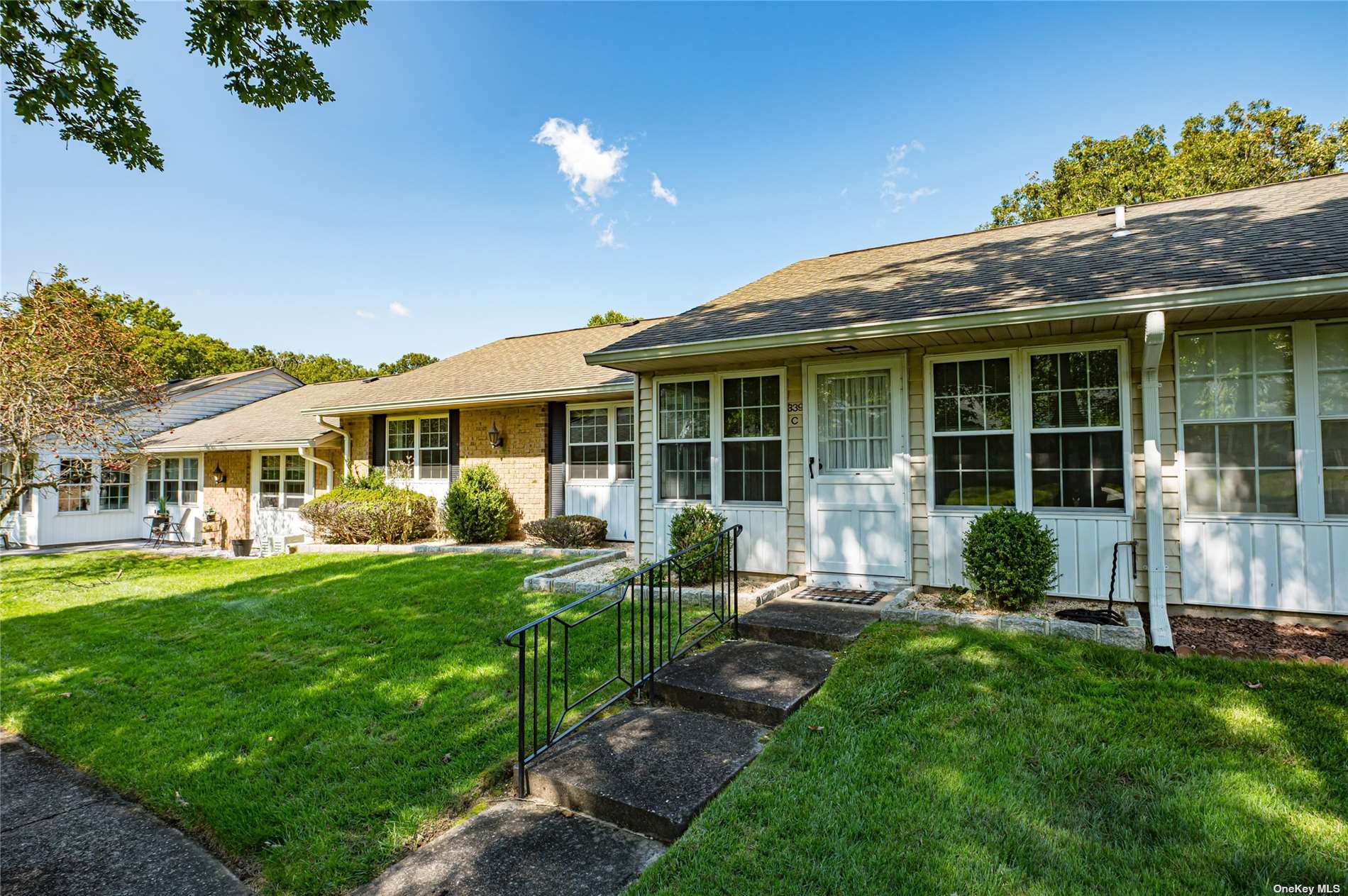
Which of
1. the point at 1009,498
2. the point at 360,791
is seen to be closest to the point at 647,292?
the point at 1009,498

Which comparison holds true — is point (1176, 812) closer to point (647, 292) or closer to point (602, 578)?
point (602, 578)

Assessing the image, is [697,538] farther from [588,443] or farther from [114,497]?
[114,497]

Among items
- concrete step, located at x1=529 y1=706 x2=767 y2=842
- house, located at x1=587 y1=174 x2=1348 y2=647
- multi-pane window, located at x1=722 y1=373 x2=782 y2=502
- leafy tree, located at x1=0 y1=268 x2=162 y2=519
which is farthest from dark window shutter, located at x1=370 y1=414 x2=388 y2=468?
concrete step, located at x1=529 y1=706 x2=767 y2=842

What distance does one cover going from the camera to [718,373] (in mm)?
7430

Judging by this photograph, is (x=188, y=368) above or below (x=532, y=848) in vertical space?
above

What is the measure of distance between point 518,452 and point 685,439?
17.8ft

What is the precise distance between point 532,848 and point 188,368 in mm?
43966

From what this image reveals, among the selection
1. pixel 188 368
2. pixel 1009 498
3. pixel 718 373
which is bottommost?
pixel 1009 498

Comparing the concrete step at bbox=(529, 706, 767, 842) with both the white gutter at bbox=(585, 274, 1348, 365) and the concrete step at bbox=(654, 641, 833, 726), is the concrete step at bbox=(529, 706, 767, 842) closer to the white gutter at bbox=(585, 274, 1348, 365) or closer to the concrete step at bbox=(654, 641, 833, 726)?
the concrete step at bbox=(654, 641, 833, 726)

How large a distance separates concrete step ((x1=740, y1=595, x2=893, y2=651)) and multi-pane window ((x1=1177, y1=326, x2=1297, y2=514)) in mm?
2918

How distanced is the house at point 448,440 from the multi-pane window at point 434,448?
3 cm

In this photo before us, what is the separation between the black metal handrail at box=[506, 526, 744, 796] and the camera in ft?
11.5

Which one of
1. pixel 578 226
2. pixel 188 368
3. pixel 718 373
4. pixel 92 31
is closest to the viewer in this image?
pixel 92 31

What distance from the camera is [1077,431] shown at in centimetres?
575
